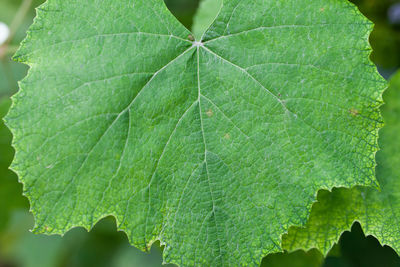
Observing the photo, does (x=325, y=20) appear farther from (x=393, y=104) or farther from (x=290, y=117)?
(x=393, y=104)

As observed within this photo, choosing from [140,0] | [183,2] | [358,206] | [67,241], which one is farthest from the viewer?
[67,241]

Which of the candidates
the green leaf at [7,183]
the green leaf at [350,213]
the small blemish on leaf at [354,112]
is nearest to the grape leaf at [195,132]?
the small blemish on leaf at [354,112]

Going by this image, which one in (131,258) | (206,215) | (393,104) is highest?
(206,215)

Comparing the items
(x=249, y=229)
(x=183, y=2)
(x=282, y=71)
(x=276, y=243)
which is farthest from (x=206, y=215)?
(x=183, y=2)

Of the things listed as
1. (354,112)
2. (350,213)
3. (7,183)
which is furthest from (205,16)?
(7,183)

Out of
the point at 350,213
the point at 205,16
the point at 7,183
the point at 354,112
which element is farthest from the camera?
the point at 7,183

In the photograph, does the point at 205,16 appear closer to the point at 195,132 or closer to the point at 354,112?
the point at 195,132

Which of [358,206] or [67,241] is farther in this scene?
[67,241]
